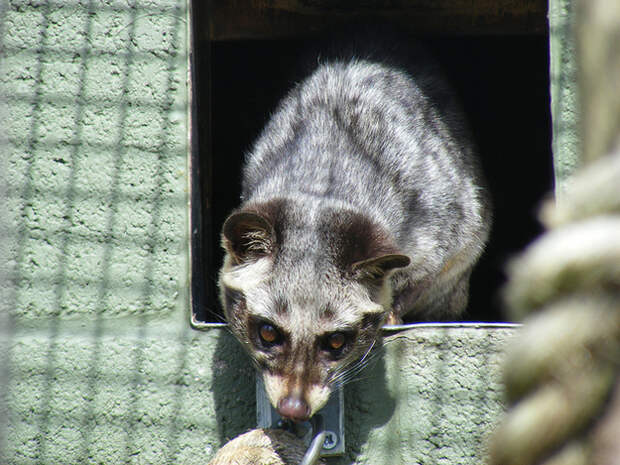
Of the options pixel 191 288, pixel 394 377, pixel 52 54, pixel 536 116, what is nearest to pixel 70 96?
pixel 52 54

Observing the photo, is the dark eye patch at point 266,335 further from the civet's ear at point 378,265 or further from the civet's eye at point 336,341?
the civet's ear at point 378,265

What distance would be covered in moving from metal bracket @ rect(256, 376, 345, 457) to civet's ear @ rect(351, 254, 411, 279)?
1.57ft

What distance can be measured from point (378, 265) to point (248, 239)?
1.82 ft

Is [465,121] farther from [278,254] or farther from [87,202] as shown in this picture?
[87,202]

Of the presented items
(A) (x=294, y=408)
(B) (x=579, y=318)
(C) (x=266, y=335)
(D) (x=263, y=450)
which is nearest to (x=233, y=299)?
(C) (x=266, y=335)

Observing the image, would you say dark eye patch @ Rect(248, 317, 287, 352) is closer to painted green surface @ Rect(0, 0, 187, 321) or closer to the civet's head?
the civet's head

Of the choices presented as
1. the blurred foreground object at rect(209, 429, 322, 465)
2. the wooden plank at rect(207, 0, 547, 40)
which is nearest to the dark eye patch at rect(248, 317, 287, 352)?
the blurred foreground object at rect(209, 429, 322, 465)

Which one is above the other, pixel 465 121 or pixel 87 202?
pixel 465 121

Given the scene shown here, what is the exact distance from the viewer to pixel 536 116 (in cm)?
588

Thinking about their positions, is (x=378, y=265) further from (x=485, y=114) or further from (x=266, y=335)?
(x=485, y=114)

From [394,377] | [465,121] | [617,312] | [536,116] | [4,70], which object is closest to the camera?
[617,312]

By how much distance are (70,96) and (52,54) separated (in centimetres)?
21

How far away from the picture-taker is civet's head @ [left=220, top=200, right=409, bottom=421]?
2.97 meters

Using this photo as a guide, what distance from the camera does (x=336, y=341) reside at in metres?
3.05
